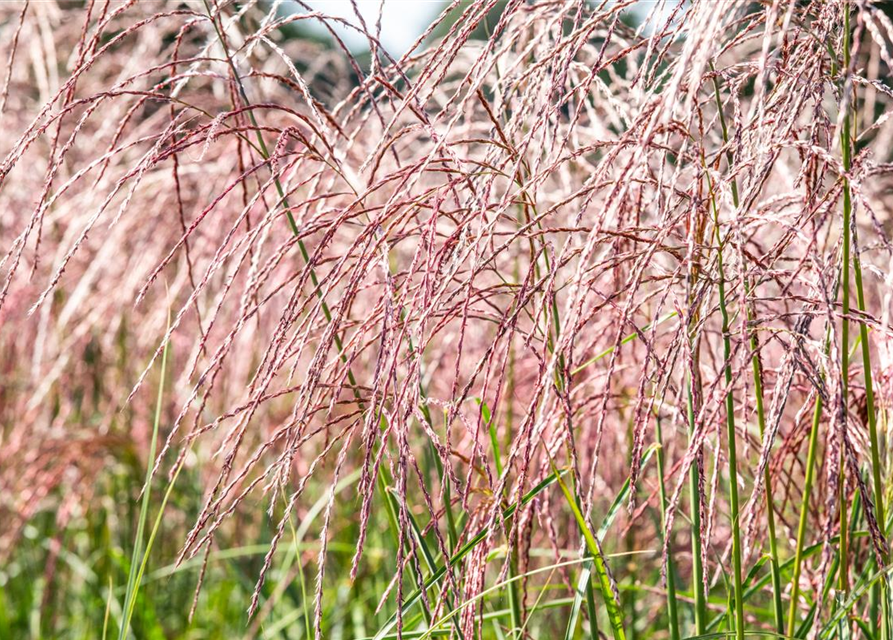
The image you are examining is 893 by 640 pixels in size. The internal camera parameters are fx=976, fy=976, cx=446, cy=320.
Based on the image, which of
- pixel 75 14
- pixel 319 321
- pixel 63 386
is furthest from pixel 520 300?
pixel 75 14

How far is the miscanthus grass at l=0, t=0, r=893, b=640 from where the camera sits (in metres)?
0.86

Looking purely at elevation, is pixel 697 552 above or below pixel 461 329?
below

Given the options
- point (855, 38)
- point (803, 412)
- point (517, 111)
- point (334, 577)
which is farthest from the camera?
point (334, 577)

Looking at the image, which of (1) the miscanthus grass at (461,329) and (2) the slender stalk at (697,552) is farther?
(2) the slender stalk at (697,552)

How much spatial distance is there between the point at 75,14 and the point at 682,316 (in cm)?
324

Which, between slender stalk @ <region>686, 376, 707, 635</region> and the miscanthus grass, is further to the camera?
slender stalk @ <region>686, 376, 707, 635</region>

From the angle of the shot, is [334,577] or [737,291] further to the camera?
[334,577]

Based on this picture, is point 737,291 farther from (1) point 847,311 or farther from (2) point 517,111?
(2) point 517,111

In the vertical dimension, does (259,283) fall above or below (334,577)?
above

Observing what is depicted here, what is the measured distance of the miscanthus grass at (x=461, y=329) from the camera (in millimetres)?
859

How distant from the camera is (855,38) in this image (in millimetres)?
781

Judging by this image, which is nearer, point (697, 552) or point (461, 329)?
point (461, 329)

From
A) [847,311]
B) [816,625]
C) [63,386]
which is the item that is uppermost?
[847,311]

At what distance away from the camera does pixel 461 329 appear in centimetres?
81
